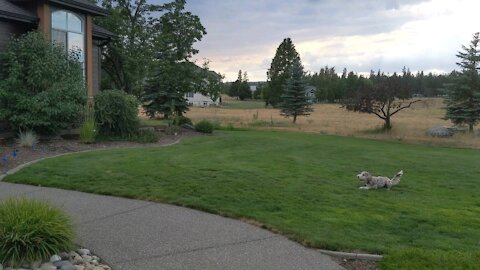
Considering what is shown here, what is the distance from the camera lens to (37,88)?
14539 millimetres

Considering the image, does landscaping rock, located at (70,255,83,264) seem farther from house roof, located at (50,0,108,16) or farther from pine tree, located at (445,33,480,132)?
pine tree, located at (445,33,480,132)

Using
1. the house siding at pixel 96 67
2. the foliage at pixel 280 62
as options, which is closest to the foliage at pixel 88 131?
the house siding at pixel 96 67

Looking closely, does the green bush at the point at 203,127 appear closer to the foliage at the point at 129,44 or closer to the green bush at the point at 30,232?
the foliage at the point at 129,44

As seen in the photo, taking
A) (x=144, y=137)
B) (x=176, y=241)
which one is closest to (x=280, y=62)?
(x=144, y=137)

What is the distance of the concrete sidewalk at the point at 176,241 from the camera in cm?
485

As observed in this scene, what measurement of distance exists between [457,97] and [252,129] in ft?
44.7

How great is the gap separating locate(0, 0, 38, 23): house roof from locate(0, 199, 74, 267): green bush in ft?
38.5

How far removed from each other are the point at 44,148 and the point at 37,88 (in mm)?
2717

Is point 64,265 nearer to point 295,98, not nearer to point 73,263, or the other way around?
point 73,263

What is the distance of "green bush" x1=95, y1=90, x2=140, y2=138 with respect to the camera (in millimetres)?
16266

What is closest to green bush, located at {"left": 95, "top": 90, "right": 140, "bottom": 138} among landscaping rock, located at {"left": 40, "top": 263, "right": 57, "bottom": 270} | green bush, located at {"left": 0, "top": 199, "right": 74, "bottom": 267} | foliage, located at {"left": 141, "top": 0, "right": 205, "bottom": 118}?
foliage, located at {"left": 141, "top": 0, "right": 205, "bottom": 118}

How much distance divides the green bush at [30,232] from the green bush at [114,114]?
11.6 m

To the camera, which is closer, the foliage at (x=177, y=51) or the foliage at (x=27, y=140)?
the foliage at (x=27, y=140)

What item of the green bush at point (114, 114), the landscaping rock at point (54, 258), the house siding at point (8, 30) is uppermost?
the house siding at point (8, 30)
